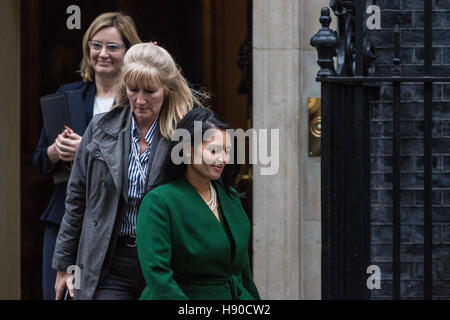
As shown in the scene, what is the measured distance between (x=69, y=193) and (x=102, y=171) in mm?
258

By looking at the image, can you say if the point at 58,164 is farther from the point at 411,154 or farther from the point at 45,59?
the point at 45,59

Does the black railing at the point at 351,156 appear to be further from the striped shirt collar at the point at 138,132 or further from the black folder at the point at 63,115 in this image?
the black folder at the point at 63,115

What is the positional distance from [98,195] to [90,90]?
45.7 inches

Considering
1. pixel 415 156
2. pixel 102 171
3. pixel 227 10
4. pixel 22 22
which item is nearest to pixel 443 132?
pixel 415 156

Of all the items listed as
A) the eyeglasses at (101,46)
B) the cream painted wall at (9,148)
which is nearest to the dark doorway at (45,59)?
the cream painted wall at (9,148)

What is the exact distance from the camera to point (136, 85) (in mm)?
4484

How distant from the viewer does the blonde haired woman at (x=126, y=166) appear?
4.50m

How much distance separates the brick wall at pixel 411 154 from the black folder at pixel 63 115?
175 centimetres

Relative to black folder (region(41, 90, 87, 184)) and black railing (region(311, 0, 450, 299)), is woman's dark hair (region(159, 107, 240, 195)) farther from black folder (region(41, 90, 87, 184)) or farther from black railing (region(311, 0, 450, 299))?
black folder (region(41, 90, 87, 184))

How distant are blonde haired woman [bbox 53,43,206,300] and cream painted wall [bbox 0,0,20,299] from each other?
2407 millimetres

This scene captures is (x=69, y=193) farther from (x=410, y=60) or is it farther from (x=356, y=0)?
(x=410, y=60)

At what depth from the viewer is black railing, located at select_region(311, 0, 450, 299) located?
4160 millimetres

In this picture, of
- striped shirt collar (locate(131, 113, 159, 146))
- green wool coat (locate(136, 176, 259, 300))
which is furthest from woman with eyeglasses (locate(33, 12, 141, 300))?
green wool coat (locate(136, 176, 259, 300))

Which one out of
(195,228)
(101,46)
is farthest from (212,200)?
(101,46)
